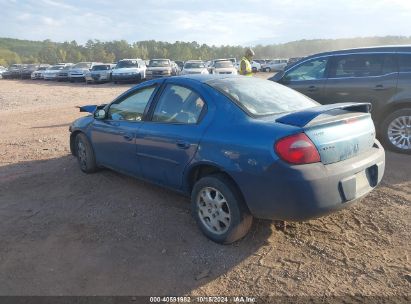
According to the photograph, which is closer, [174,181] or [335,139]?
[335,139]

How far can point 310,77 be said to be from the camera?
7.15 meters

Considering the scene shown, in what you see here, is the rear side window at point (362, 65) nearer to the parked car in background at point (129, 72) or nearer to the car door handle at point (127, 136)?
the car door handle at point (127, 136)

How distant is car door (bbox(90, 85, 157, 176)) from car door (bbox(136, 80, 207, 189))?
19 cm

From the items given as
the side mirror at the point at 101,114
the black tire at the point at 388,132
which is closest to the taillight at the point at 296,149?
the side mirror at the point at 101,114

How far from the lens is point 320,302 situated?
8.87ft

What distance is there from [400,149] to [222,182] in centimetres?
416

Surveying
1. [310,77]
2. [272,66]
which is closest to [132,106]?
[310,77]

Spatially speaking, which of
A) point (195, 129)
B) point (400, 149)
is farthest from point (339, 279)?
point (400, 149)

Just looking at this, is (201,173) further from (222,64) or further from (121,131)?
(222,64)

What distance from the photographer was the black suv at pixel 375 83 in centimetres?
616

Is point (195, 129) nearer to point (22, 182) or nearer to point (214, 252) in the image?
point (214, 252)

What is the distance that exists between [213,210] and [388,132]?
4.12 meters

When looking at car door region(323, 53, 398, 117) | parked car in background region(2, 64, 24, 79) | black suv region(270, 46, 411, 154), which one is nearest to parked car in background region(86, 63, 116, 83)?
parked car in background region(2, 64, 24, 79)

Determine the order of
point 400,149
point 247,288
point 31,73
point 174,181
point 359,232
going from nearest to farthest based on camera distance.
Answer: point 247,288
point 359,232
point 174,181
point 400,149
point 31,73
